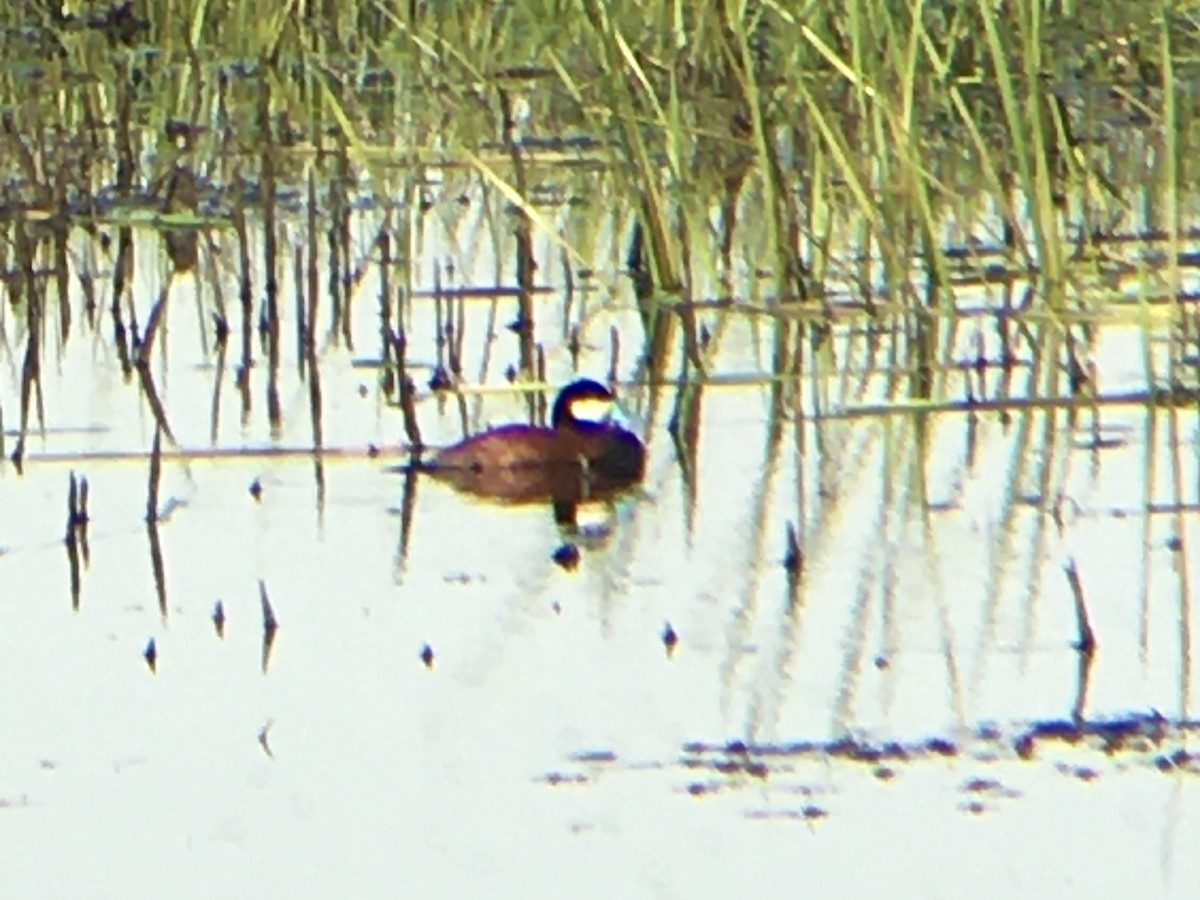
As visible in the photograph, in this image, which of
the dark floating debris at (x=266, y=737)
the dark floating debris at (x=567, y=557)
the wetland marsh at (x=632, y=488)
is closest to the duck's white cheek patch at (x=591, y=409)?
the wetland marsh at (x=632, y=488)

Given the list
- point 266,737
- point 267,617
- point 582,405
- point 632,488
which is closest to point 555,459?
point 582,405

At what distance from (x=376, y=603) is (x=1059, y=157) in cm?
364

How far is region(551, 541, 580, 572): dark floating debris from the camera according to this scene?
628cm

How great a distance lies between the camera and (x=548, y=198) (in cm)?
991

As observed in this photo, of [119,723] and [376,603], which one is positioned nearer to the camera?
[119,723]

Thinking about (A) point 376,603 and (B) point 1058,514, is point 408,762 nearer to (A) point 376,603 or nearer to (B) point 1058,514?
(A) point 376,603

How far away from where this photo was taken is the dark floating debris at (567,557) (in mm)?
6281

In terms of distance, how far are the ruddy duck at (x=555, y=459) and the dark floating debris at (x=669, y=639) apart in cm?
123

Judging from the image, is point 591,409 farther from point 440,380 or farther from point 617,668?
point 617,668

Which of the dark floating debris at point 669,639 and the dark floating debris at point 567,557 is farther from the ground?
the dark floating debris at point 567,557

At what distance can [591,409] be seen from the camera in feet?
24.2

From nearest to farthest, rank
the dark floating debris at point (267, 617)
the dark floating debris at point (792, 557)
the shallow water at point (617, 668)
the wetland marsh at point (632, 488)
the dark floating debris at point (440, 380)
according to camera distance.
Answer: the shallow water at point (617, 668)
the wetland marsh at point (632, 488)
the dark floating debris at point (267, 617)
the dark floating debris at point (792, 557)
the dark floating debris at point (440, 380)

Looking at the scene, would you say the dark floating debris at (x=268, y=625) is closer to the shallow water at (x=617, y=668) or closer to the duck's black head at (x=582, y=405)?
the shallow water at (x=617, y=668)

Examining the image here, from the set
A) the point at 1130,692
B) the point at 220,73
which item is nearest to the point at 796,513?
the point at 1130,692
